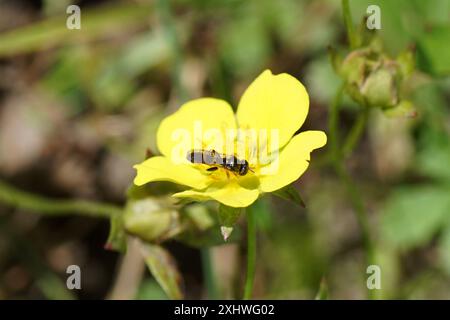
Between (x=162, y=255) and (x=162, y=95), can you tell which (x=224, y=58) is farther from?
(x=162, y=255)

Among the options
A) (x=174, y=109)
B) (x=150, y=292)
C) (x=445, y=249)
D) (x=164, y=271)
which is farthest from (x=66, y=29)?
(x=445, y=249)

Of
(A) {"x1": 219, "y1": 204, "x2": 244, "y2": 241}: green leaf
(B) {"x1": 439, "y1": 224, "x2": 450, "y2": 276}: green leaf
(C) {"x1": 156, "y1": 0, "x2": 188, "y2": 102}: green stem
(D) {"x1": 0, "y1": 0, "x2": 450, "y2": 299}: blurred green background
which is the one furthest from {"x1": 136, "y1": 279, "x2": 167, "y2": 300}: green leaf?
(B) {"x1": 439, "y1": 224, "x2": 450, "y2": 276}: green leaf

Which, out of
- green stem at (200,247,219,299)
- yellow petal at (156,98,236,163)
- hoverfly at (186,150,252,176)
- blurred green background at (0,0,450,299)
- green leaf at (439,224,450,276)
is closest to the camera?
hoverfly at (186,150,252,176)

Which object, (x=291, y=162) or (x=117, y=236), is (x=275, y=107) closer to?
(x=291, y=162)

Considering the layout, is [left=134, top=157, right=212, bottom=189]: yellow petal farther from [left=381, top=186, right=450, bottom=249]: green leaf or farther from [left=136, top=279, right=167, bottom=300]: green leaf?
[left=381, top=186, right=450, bottom=249]: green leaf

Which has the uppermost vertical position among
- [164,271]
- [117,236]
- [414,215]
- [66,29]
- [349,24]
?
[66,29]
